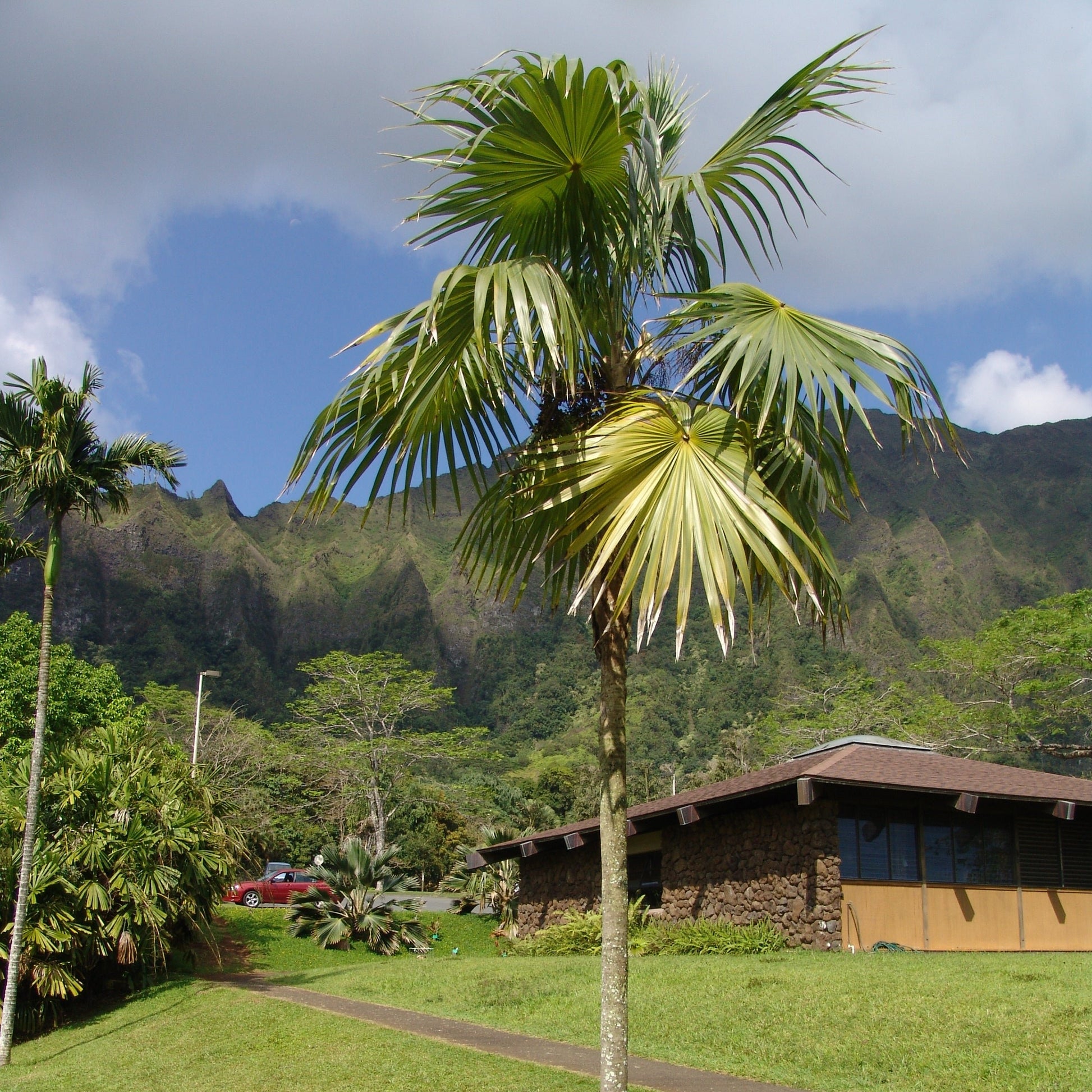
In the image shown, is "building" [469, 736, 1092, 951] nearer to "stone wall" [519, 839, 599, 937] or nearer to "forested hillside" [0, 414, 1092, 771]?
"stone wall" [519, 839, 599, 937]

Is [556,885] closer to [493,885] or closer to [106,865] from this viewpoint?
[493,885]

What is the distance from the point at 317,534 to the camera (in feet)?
566

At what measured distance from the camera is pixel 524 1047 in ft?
34.2

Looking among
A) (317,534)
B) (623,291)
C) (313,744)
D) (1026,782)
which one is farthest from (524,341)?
(317,534)

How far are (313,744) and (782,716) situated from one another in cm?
2127

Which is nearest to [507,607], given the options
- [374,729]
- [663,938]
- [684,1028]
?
[374,729]

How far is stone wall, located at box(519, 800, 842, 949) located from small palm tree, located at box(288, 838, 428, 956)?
15.1ft

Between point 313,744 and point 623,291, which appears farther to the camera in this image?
point 313,744

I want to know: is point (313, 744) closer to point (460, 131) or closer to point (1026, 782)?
point (1026, 782)

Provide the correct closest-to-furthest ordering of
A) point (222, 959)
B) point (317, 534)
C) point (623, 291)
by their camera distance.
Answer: point (623, 291) → point (222, 959) → point (317, 534)

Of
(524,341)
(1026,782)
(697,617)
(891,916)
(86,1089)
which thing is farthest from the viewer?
(697,617)

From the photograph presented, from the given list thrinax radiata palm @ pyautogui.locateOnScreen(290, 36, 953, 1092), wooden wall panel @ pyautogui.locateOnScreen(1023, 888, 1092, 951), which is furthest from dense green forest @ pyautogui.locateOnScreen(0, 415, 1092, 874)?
thrinax radiata palm @ pyautogui.locateOnScreen(290, 36, 953, 1092)

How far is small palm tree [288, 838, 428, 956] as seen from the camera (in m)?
23.5

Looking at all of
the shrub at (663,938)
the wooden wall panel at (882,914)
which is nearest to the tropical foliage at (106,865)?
the shrub at (663,938)
